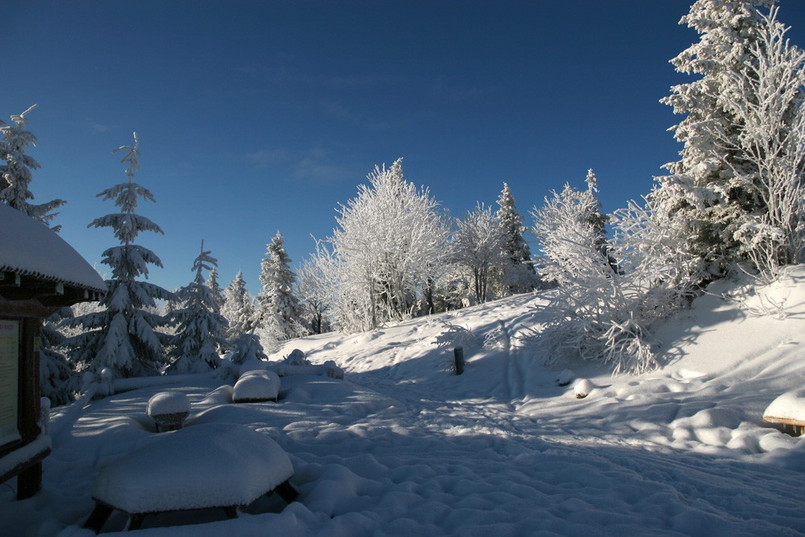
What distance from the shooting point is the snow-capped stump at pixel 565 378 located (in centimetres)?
1052

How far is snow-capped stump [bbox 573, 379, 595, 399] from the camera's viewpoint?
372 inches

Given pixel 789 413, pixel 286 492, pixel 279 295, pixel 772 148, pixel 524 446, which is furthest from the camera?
pixel 279 295

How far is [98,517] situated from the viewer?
145 inches

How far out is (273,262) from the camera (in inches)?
1321

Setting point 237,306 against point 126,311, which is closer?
point 126,311

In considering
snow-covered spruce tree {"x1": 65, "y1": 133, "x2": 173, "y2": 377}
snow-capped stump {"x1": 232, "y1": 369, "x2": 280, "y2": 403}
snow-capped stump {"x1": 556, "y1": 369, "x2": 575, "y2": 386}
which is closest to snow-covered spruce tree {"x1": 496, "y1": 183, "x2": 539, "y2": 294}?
snow-capped stump {"x1": 556, "y1": 369, "x2": 575, "y2": 386}

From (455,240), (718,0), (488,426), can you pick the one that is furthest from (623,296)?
(455,240)

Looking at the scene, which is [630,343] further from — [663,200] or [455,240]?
[455,240]

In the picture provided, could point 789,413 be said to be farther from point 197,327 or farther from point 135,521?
point 197,327

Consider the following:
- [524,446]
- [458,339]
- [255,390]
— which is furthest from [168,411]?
[458,339]

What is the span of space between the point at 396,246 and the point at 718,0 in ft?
58.9

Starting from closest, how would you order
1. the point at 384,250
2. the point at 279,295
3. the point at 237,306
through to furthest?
the point at 384,250 < the point at 279,295 < the point at 237,306

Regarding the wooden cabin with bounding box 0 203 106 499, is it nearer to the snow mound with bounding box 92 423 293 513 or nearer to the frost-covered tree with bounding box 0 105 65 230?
the snow mound with bounding box 92 423 293 513

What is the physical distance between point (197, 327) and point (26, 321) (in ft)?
33.1
